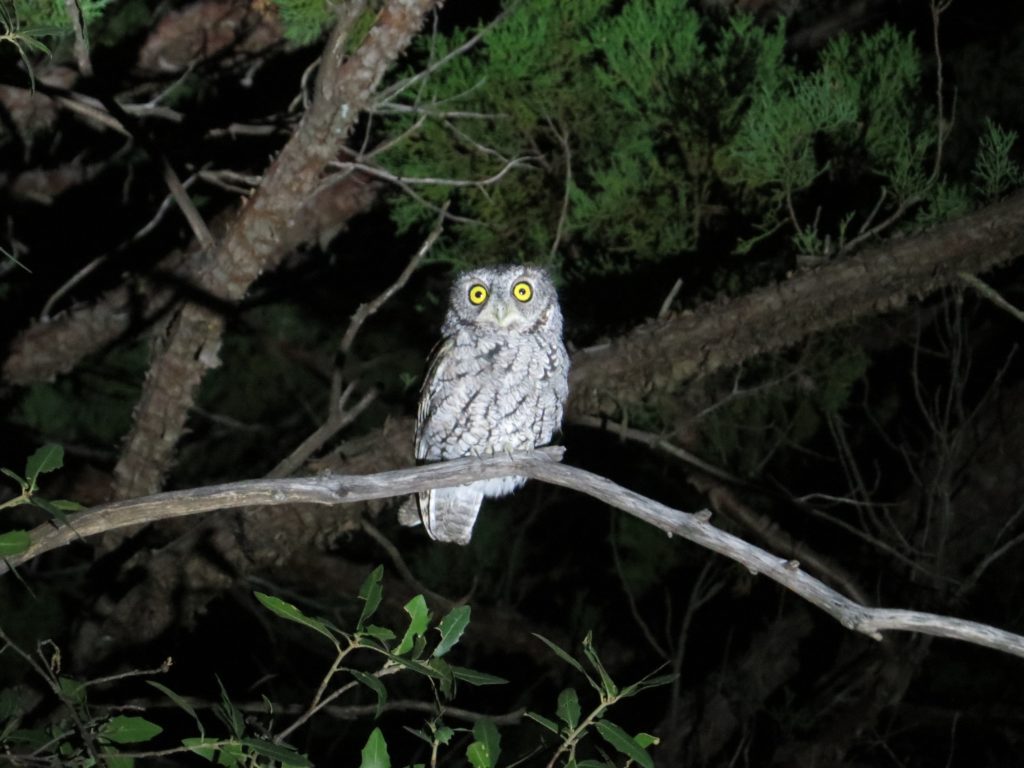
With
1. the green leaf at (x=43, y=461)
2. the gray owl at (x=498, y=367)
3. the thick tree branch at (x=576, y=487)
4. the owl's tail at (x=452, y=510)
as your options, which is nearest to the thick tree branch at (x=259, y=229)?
the gray owl at (x=498, y=367)

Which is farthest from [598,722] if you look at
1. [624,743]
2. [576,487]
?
[576,487]

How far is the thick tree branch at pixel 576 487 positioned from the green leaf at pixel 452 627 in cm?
31

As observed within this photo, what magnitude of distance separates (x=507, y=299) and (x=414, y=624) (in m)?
1.36

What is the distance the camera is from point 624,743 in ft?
4.25

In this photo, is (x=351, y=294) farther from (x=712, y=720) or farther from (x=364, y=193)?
(x=712, y=720)

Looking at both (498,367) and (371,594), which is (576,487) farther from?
(498,367)

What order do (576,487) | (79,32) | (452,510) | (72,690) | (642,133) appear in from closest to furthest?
(72,690)
(576,487)
(79,32)
(452,510)
(642,133)

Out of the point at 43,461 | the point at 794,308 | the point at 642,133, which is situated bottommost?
the point at 43,461

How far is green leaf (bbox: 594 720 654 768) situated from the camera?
1278 mm

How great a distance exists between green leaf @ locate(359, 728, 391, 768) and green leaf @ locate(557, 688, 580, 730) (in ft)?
0.87

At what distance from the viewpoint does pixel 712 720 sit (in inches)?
161

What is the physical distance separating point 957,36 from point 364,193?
9.07ft

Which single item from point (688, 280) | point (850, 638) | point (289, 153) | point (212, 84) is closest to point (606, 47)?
point (688, 280)

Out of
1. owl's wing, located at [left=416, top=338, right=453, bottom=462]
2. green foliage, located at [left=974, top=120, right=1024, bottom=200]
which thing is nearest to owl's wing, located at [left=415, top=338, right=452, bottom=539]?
owl's wing, located at [left=416, top=338, right=453, bottom=462]
